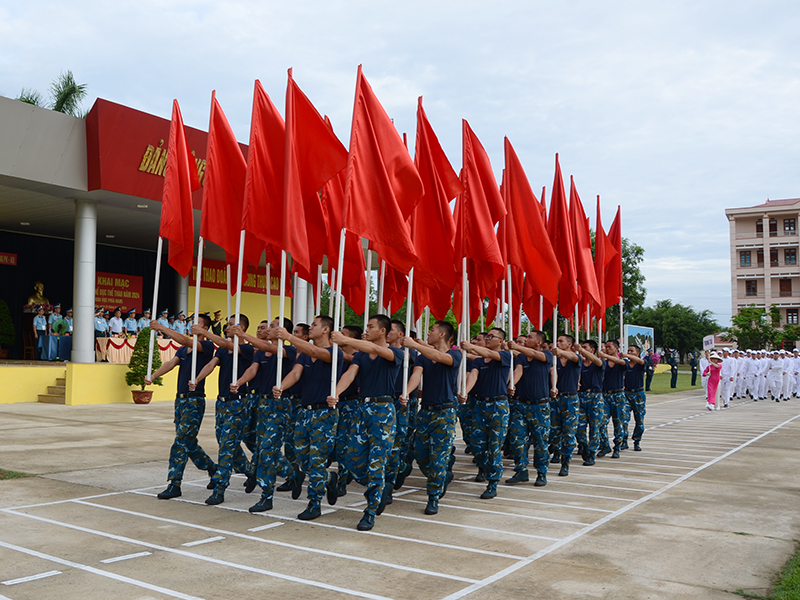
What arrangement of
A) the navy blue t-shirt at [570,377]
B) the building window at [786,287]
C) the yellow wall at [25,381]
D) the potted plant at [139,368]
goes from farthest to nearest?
1. the building window at [786,287]
2. the potted plant at [139,368]
3. the yellow wall at [25,381]
4. the navy blue t-shirt at [570,377]

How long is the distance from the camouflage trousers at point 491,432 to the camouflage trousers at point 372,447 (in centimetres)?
183

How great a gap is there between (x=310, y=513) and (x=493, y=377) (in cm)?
266

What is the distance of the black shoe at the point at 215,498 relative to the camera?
6.80 metres

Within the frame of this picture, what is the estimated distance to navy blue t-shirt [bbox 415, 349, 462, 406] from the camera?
686cm

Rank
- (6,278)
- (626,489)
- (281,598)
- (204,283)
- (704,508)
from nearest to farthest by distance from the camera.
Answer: (281,598), (704,508), (626,489), (6,278), (204,283)

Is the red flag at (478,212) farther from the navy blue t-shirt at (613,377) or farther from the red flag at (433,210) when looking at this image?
the navy blue t-shirt at (613,377)


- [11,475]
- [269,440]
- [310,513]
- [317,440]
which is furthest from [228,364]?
[11,475]

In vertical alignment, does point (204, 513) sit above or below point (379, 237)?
below

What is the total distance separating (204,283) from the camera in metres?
28.3

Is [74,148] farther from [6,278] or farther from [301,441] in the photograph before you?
[301,441]

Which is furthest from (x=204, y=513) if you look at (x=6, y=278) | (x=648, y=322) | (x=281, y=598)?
(x=648, y=322)

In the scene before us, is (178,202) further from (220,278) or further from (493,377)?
(220,278)

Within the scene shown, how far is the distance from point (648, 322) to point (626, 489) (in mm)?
66150

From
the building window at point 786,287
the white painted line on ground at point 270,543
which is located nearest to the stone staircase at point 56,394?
the white painted line on ground at point 270,543
